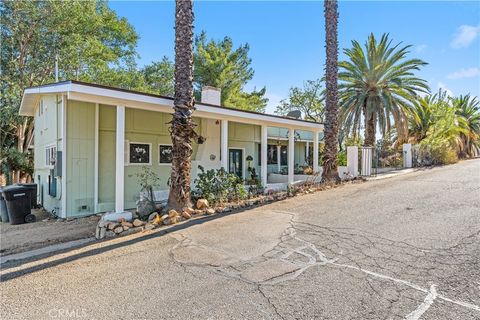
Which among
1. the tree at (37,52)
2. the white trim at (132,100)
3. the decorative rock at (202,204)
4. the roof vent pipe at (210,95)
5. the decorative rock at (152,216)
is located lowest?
the decorative rock at (152,216)

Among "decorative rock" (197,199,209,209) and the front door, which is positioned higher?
the front door

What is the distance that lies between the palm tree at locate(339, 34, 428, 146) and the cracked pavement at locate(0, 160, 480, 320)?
1230 centimetres

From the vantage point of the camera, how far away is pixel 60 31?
19.2 meters

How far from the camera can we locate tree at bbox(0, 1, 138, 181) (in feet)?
58.9

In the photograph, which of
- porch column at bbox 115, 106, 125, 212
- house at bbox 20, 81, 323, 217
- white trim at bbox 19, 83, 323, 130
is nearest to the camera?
white trim at bbox 19, 83, 323, 130

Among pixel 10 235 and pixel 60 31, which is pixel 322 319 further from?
pixel 60 31

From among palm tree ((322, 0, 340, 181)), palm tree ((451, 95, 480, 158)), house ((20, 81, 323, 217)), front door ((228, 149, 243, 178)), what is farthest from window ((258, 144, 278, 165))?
palm tree ((451, 95, 480, 158))

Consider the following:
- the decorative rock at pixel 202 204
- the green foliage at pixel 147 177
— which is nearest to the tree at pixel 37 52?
the green foliage at pixel 147 177

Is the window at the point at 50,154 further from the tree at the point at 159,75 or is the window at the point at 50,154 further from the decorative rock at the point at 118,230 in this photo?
the tree at the point at 159,75

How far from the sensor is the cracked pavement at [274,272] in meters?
3.63

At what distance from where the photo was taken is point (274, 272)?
4621mm

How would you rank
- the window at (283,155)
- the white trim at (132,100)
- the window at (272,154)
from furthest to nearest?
the window at (283,155) → the window at (272,154) → the white trim at (132,100)

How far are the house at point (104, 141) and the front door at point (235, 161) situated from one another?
136 cm

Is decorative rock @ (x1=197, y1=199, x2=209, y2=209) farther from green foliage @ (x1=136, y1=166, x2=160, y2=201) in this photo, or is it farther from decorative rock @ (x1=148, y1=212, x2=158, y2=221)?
green foliage @ (x1=136, y1=166, x2=160, y2=201)
